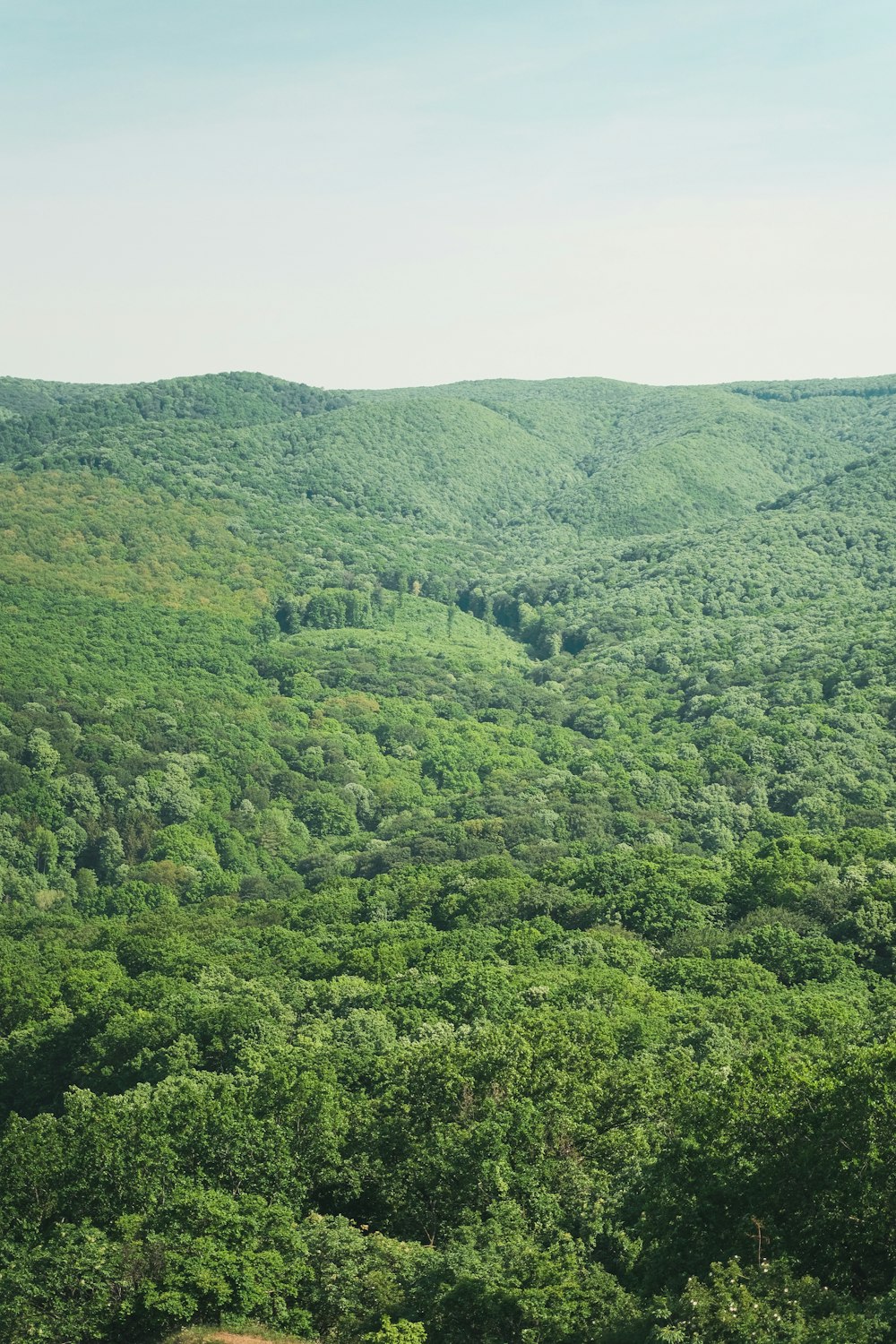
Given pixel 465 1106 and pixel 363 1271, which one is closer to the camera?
pixel 363 1271

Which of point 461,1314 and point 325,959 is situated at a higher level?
point 461,1314

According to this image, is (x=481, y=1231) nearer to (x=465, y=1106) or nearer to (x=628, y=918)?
(x=465, y=1106)

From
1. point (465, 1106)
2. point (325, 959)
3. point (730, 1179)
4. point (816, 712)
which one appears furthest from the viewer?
point (816, 712)

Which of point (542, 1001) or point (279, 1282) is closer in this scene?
point (279, 1282)

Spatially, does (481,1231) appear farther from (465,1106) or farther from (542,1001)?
(542,1001)

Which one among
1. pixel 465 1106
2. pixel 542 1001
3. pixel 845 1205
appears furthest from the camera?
pixel 542 1001

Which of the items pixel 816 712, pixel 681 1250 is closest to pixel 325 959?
pixel 681 1250

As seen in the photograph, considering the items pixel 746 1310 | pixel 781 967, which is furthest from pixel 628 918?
pixel 746 1310

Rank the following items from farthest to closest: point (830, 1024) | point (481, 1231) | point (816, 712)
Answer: point (816, 712)
point (830, 1024)
point (481, 1231)

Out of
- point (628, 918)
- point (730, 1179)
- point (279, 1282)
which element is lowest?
point (628, 918)
